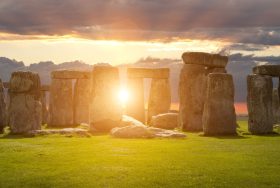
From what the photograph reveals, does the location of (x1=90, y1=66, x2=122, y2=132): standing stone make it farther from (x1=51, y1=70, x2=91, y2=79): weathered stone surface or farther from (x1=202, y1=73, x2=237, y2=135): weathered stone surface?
(x1=51, y1=70, x2=91, y2=79): weathered stone surface

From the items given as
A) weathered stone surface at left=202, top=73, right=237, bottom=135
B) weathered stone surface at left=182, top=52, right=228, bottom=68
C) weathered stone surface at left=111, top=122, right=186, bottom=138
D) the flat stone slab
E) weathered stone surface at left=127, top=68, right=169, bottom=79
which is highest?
weathered stone surface at left=182, top=52, right=228, bottom=68

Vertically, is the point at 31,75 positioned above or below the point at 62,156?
above

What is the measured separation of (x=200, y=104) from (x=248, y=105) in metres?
3.71

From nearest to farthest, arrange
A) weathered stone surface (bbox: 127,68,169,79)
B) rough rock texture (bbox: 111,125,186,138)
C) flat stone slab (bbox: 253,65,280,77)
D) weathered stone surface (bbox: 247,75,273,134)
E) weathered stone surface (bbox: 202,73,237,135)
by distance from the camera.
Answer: rough rock texture (bbox: 111,125,186,138), weathered stone surface (bbox: 202,73,237,135), weathered stone surface (bbox: 247,75,273,134), flat stone slab (bbox: 253,65,280,77), weathered stone surface (bbox: 127,68,169,79)

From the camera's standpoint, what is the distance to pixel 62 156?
1507 centimetres

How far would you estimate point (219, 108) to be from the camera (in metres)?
22.5

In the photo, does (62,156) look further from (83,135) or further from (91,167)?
(83,135)

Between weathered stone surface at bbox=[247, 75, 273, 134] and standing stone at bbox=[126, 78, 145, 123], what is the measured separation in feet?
43.8

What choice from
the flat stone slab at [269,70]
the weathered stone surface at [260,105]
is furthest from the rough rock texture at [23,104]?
the flat stone slab at [269,70]

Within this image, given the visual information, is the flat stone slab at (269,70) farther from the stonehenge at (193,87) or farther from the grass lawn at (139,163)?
the grass lawn at (139,163)

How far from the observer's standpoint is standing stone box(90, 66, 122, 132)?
1001 inches

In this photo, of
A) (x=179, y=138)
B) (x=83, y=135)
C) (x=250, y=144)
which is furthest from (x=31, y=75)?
(x=250, y=144)

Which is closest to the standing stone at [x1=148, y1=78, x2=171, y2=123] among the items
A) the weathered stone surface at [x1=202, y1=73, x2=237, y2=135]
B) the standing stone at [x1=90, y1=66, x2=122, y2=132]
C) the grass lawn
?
the standing stone at [x1=90, y1=66, x2=122, y2=132]

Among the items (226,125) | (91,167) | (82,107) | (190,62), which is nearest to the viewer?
(91,167)
